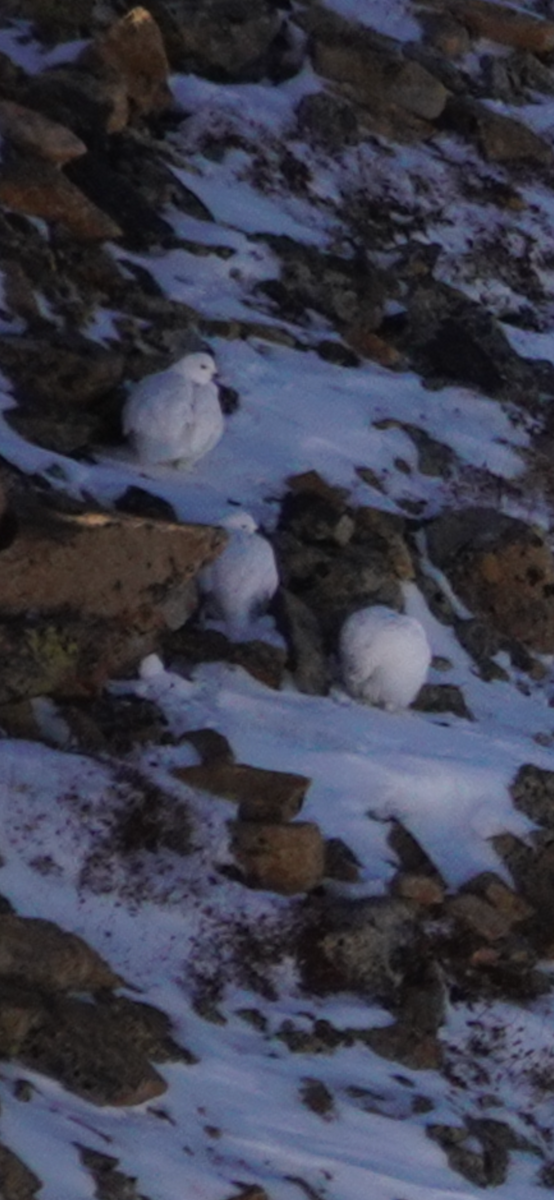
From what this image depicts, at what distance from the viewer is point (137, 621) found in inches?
542

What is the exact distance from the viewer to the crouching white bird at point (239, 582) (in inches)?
567

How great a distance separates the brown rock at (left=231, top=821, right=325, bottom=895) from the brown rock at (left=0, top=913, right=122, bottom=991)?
5.03ft

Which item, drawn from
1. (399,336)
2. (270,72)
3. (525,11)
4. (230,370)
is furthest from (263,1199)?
(525,11)

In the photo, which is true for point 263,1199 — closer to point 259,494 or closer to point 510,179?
point 259,494

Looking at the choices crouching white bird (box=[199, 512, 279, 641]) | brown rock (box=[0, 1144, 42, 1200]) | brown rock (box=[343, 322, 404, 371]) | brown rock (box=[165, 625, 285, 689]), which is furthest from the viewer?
brown rock (box=[343, 322, 404, 371])

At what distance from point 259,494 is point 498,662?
5.92ft

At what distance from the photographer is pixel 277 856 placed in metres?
12.9

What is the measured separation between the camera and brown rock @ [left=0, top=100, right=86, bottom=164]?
689 inches

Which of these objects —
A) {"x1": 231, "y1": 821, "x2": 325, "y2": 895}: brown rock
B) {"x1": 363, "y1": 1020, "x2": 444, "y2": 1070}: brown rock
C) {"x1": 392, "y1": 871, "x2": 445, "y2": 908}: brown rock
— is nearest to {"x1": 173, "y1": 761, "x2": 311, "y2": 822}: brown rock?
{"x1": 231, "y1": 821, "x2": 325, "y2": 895}: brown rock

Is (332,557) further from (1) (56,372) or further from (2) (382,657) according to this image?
(1) (56,372)

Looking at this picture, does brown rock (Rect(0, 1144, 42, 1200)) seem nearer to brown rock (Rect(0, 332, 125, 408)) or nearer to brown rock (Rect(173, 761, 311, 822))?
brown rock (Rect(173, 761, 311, 822))

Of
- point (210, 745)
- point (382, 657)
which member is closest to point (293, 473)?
point (382, 657)

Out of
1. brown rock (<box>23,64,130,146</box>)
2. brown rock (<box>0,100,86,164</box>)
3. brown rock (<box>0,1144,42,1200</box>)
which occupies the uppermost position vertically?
brown rock (<box>0,100,86,164</box>)

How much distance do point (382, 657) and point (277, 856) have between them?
1.99m
